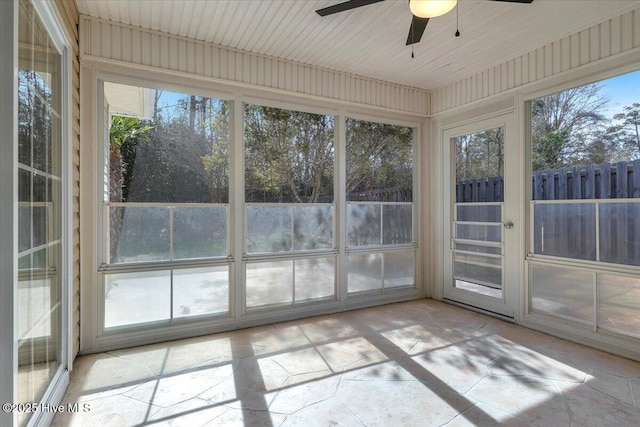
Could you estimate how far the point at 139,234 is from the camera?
3.28m

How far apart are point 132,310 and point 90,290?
41 cm

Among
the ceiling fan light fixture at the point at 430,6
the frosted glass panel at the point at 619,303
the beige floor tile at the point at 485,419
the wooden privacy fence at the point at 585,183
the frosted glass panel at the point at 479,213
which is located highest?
the ceiling fan light fixture at the point at 430,6

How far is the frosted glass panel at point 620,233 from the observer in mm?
2928

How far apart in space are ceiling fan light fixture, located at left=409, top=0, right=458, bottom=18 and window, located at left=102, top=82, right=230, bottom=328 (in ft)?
7.27

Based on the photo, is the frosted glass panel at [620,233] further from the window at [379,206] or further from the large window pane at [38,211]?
the large window pane at [38,211]

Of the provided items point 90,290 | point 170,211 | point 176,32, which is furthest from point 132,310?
point 176,32

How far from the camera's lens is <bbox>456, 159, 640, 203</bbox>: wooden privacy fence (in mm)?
2955

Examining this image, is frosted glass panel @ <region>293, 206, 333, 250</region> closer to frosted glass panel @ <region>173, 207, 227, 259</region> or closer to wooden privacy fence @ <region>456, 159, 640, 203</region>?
frosted glass panel @ <region>173, 207, 227, 259</region>

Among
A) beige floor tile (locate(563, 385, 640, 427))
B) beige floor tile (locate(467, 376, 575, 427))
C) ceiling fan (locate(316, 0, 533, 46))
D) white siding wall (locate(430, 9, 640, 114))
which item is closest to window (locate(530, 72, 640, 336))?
white siding wall (locate(430, 9, 640, 114))

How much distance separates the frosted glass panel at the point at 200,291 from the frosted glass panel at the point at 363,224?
1659 millimetres

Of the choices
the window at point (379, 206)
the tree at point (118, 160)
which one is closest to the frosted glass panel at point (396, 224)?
the window at point (379, 206)

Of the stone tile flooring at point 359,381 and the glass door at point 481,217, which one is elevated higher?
the glass door at point 481,217

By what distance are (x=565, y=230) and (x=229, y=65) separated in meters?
3.87

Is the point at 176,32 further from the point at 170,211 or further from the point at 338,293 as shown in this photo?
the point at 338,293
